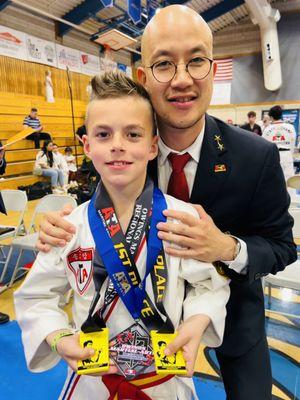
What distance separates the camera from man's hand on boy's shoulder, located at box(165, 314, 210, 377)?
92 cm

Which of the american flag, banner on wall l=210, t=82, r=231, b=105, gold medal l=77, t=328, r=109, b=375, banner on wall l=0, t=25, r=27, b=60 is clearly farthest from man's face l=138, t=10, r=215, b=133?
the american flag

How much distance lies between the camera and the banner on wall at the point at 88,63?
12328 mm

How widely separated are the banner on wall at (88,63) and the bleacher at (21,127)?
1.73 m

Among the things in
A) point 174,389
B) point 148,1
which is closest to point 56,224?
point 174,389

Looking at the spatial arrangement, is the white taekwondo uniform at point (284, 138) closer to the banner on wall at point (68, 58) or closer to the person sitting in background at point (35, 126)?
the person sitting in background at point (35, 126)

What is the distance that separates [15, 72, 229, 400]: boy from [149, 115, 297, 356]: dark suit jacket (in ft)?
0.71

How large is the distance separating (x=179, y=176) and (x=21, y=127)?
9411 mm

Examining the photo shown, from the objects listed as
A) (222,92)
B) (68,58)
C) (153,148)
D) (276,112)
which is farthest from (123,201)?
(222,92)

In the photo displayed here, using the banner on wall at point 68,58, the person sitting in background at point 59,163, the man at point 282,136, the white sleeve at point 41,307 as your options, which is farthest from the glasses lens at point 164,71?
the banner on wall at point 68,58

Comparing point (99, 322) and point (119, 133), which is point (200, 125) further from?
point (99, 322)

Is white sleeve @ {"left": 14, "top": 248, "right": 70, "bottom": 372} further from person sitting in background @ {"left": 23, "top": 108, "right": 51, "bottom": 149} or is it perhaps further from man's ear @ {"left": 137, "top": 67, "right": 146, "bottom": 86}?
person sitting in background @ {"left": 23, "top": 108, "right": 51, "bottom": 149}

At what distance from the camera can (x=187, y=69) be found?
44.7 inches

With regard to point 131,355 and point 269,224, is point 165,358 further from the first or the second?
point 269,224

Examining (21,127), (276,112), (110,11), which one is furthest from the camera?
(110,11)
